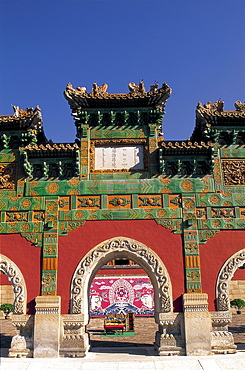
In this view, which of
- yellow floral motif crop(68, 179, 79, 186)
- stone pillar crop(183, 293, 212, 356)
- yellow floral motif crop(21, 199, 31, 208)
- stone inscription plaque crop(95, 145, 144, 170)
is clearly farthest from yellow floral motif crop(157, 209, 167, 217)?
yellow floral motif crop(21, 199, 31, 208)

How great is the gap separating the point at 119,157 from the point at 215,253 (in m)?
4.70

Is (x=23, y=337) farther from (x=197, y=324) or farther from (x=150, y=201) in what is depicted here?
(x=150, y=201)

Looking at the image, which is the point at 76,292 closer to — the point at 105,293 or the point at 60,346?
the point at 60,346

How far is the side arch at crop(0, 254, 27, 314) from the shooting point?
11.1 metres

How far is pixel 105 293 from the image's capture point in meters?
Answer: 24.3

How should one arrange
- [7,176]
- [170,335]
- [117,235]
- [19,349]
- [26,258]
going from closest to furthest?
[19,349], [170,335], [26,258], [117,235], [7,176]

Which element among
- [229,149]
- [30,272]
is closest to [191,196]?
[229,149]

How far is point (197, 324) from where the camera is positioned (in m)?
10.7

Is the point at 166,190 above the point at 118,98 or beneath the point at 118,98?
beneath

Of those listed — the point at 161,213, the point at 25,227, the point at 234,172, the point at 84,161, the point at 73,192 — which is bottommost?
the point at 25,227

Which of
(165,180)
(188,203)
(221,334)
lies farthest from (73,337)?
(165,180)

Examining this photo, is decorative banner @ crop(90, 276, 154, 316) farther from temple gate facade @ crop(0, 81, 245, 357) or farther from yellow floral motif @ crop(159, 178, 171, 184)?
yellow floral motif @ crop(159, 178, 171, 184)

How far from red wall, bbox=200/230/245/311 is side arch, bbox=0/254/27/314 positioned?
228 inches

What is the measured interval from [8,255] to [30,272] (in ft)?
3.13
